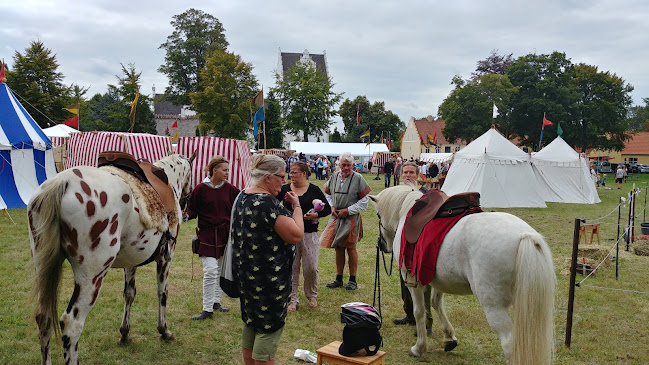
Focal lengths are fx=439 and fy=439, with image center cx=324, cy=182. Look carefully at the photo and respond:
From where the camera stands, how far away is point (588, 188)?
1973 cm

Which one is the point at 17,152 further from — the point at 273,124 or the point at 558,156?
the point at 273,124

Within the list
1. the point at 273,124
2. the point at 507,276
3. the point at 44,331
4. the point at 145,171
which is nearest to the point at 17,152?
the point at 145,171

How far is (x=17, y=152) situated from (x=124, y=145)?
9.10 ft

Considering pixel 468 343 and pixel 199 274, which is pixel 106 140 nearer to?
pixel 199 274

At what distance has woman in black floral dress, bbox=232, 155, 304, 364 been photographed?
2564 mm

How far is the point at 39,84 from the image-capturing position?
31703mm

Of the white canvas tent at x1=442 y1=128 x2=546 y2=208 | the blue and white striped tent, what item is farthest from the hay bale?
the blue and white striped tent

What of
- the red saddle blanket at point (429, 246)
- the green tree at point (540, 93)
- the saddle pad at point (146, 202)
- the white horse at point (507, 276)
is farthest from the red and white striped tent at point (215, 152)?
the green tree at point (540, 93)

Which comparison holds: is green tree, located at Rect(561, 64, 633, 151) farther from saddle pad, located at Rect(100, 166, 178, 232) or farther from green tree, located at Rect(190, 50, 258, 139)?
saddle pad, located at Rect(100, 166, 178, 232)

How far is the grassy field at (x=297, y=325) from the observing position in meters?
4.13

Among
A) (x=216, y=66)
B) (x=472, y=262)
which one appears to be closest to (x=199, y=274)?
(x=472, y=262)

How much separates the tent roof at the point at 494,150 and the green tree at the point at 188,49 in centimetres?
3430

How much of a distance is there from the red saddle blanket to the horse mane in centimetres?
61

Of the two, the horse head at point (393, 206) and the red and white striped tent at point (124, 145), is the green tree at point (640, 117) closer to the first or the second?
the red and white striped tent at point (124, 145)
